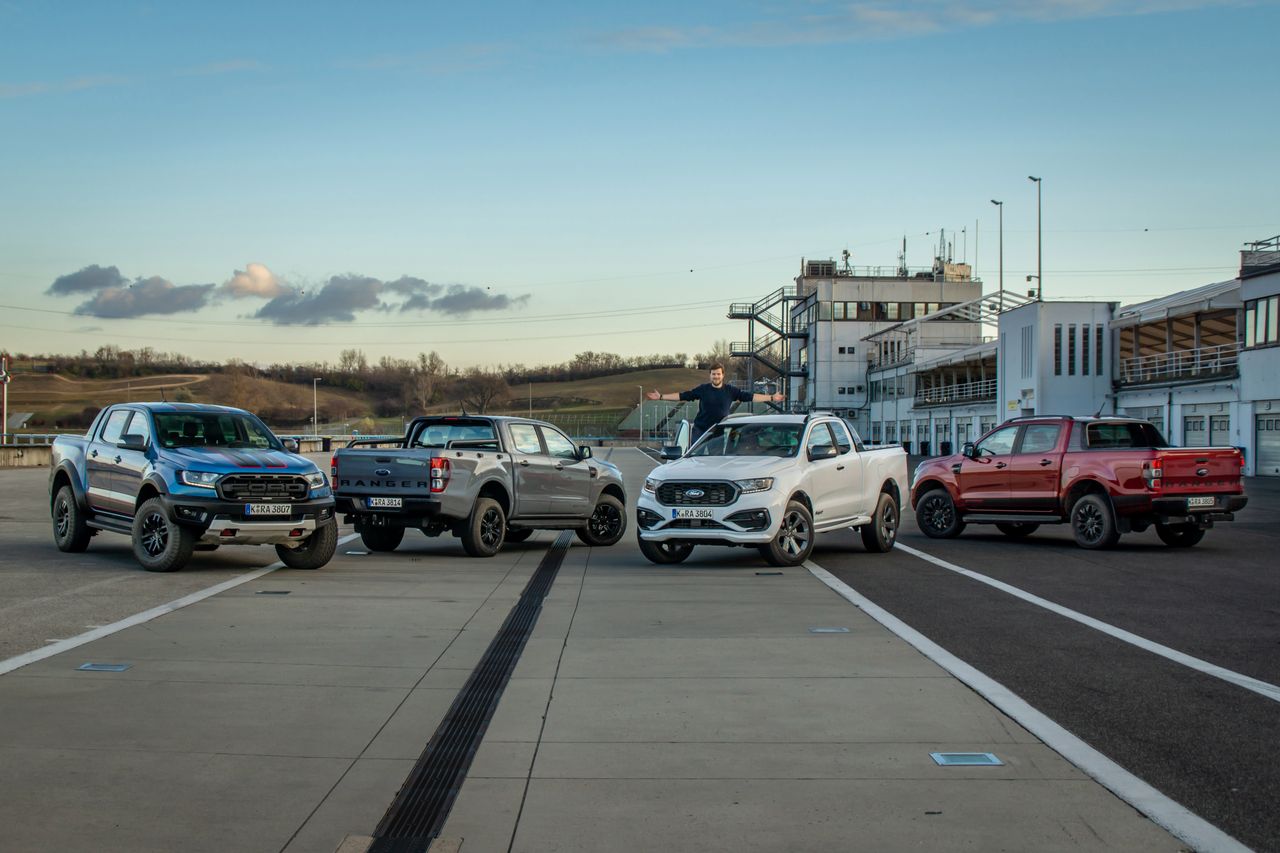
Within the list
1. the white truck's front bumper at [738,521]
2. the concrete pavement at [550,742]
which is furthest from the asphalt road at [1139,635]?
the white truck's front bumper at [738,521]

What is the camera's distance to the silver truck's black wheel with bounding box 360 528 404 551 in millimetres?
16953

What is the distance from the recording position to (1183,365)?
2141 inches

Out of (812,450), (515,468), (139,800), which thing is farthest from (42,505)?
(139,800)

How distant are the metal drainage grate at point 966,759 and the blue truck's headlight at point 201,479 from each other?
32.0 ft

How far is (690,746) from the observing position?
20.2 feet

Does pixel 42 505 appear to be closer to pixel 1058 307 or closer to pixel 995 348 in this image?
pixel 1058 307

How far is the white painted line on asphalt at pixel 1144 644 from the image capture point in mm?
7694

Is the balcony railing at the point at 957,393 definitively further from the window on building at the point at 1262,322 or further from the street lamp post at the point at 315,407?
A: the street lamp post at the point at 315,407

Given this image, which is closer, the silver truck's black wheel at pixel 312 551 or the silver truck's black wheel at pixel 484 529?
the silver truck's black wheel at pixel 312 551

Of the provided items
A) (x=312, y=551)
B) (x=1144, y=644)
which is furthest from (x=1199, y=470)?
(x=312, y=551)

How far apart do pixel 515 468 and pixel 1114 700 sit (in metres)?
10.3

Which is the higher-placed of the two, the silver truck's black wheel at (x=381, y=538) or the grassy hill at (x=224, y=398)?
the grassy hill at (x=224, y=398)

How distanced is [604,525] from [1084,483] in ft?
22.9

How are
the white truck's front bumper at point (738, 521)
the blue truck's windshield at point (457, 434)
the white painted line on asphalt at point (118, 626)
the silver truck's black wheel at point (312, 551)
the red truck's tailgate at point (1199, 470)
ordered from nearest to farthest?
the white painted line on asphalt at point (118, 626), the silver truck's black wheel at point (312, 551), the white truck's front bumper at point (738, 521), the blue truck's windshield at point (457, 434), the red truck's tailgate at point (1199, 470)
